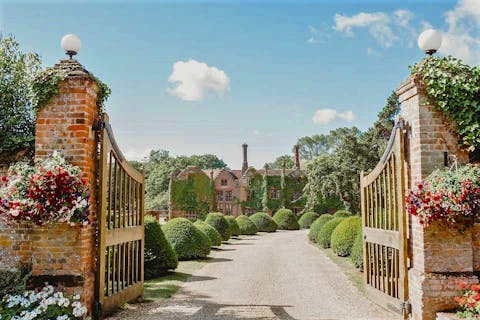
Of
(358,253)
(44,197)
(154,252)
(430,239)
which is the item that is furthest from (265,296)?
(44,197)

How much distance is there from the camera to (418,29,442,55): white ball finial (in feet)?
19.0

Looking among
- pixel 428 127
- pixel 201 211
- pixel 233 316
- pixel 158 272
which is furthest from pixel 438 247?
pixel 201 211

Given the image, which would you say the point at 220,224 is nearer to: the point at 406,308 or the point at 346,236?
the point at 346,236

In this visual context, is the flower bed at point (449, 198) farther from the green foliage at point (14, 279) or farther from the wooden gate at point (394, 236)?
the green foliage at point (14, 279)

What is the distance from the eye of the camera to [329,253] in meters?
15.6

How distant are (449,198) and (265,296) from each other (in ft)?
13.7

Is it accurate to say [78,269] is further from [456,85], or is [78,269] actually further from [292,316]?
[456,85]

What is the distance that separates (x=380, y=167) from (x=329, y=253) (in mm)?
9555

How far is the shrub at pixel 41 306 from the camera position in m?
5.01

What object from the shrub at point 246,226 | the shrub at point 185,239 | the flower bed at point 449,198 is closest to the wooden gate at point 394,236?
the flower bed at point 449,198

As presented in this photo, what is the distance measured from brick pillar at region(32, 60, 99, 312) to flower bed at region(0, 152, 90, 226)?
31cm

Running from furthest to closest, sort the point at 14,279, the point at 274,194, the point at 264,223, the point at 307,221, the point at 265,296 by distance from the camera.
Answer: the point at 274,194 → the point at 307,221 → the point at 264,223 → the point at 265,296 → the point at 14,279

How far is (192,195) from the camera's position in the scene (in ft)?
142

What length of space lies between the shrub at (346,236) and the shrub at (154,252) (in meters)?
6.16
